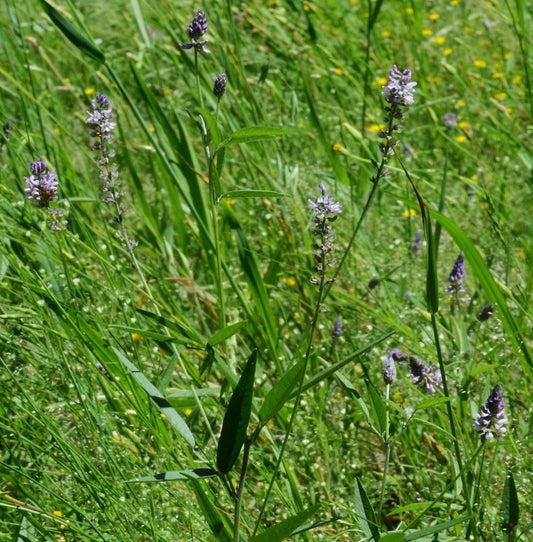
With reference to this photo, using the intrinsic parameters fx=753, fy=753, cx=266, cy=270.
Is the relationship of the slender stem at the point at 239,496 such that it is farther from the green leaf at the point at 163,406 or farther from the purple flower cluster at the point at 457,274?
the purple flower cluster at the point at 457,274

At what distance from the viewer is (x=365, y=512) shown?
1.17 m

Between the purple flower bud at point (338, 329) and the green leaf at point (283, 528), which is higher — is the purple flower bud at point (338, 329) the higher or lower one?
the higher one

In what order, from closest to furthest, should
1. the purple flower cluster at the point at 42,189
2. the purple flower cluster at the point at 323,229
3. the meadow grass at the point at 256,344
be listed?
the purple flower cluster at the point at 323,229, the meadow grass at the point at 256,344, the purple flower cluster at the point at 42,189

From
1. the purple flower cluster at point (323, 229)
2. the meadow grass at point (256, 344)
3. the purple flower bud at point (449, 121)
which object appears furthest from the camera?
the purple flower bud at point (449, 121)

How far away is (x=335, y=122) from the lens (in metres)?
3.13

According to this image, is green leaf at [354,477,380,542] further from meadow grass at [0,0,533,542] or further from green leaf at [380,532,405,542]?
green leaf at [380,532,405,542]

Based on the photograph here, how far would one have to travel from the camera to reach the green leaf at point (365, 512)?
1159 mm

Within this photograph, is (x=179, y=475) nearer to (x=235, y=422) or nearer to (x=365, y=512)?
(x=235, y=422)

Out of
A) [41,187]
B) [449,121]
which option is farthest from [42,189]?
[449,121]

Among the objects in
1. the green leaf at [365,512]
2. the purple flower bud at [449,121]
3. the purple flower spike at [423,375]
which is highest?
the purple flower bud at [449,121]

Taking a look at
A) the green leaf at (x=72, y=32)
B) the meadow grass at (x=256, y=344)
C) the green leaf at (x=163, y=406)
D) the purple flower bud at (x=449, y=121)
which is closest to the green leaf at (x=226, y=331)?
the meadow grass at (x=256, y=344)

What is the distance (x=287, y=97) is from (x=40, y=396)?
2.13 metres

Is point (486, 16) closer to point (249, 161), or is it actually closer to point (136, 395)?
point (249, 161)

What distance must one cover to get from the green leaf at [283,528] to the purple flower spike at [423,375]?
473 millimetres
